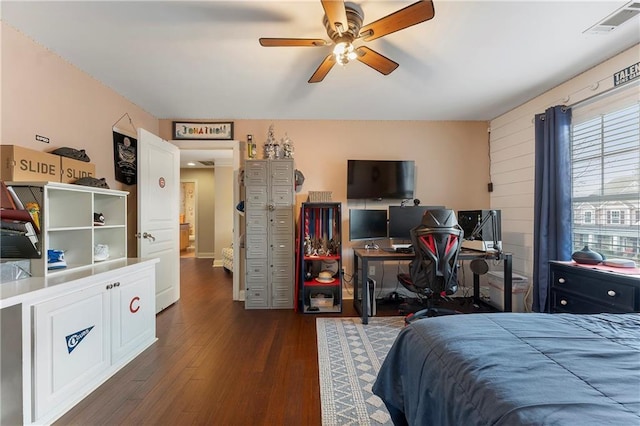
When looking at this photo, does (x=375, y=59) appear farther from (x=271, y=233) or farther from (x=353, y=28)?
(x=271, y=233)

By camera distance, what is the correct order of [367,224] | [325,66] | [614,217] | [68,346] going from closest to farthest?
[68,346], [325,66], [614,217], [367,224]

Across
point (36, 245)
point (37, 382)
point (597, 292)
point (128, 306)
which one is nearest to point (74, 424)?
point (37, 382)

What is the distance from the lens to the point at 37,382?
1.48 meters

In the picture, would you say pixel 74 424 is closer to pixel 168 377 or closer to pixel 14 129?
pixel 168 377

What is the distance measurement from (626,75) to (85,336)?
4.60 m

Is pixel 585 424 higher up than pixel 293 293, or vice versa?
pixel 585 424

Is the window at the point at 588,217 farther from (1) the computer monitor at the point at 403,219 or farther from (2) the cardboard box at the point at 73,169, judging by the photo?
(2) the cardboard box at the point at 73,169

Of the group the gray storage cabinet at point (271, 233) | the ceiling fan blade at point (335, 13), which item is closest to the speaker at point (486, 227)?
the gray storage cabinet at point (271, 233)

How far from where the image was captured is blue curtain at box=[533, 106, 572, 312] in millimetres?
2607

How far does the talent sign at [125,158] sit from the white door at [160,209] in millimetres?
255

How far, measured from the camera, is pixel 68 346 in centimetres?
165

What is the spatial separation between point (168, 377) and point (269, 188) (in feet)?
6.98

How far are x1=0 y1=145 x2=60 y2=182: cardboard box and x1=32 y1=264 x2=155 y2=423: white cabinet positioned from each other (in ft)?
2.77

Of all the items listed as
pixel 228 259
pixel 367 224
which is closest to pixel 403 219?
pixel 367 224
